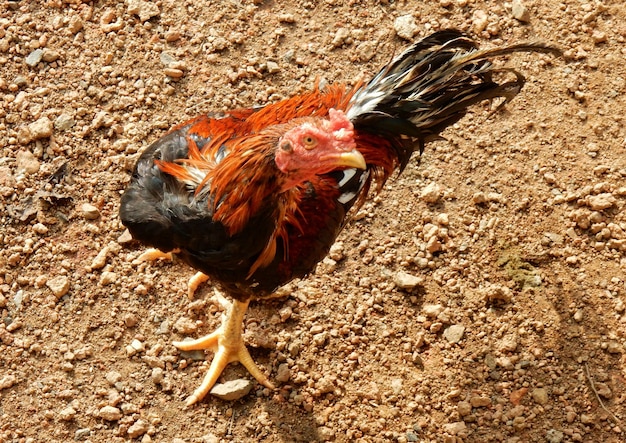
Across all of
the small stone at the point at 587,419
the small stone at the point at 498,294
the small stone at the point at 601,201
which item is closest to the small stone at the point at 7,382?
the small stone at the point at 498,294

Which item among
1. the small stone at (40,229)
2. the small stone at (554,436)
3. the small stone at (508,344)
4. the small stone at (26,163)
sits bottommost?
the small stone at (554,436)

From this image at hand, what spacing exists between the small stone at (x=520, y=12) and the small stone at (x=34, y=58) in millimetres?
4037

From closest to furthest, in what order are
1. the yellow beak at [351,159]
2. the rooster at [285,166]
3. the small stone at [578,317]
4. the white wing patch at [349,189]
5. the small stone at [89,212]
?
the yellow beak at [351,159]
the rooster at [285,166]
the white wing patch at [349,189]
the small stone at [578,317]
the small stone at [89,212]

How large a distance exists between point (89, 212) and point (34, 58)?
1.56 metres

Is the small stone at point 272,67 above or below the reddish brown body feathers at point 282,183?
below

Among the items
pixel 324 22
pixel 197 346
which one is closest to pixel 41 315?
pixel 197 346

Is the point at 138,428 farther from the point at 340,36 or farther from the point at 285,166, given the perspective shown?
the point at 340,36

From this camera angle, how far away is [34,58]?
569 centimetres

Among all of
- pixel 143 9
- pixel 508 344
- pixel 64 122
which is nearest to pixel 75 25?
pixel 143 9

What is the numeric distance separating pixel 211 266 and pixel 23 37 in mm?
3344

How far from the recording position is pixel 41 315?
15.9 ft

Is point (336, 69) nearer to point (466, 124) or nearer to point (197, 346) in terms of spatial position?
point (466, 124)

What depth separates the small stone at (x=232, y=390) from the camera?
454 cm

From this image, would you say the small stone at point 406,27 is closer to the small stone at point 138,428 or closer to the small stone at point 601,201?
the small stone at point 601,201
